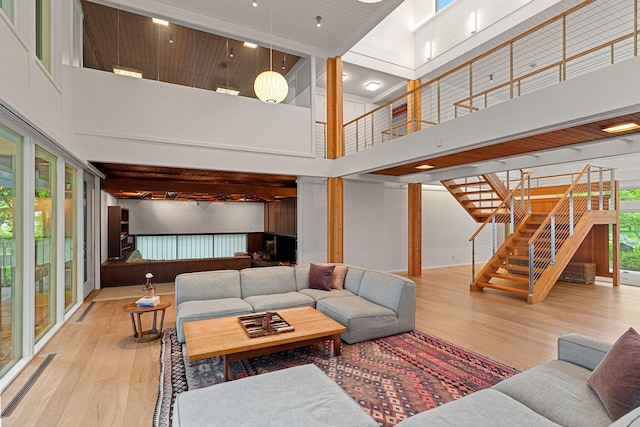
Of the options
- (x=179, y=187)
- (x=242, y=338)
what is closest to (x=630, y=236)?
(x=242, y=338)

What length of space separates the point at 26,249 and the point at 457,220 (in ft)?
33.3

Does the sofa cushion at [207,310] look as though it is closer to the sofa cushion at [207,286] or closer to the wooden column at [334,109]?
the sofa cushion at [207,286]

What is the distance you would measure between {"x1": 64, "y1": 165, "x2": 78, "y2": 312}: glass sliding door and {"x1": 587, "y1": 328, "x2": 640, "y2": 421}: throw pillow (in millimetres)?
5956

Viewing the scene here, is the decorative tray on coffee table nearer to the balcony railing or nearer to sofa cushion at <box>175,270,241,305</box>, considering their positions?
sofa cushion at <box>175,270,241,305</box>

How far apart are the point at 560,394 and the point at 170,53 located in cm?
880

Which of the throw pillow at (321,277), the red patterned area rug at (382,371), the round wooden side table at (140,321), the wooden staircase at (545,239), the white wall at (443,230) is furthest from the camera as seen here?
the white wall at (443,230)

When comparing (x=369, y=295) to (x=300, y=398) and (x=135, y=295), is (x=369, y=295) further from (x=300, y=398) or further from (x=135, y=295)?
(x=135, y=295)

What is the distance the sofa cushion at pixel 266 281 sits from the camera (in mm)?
4711

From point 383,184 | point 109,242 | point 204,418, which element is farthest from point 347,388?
point 109,242

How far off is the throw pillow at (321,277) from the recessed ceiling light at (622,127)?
4008mm

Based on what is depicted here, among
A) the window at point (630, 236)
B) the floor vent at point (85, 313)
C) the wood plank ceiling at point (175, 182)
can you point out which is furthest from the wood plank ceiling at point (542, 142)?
the floor vent at point (85, 313)

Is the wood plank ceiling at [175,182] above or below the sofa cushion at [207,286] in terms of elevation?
above

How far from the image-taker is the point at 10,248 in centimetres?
304

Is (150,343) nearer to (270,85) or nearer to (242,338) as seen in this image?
(242,338)
